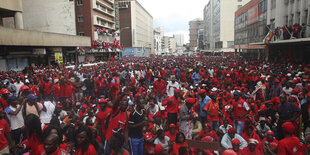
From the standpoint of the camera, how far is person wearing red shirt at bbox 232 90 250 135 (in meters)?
6.38

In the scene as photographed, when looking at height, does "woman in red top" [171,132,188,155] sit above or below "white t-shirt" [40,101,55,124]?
below

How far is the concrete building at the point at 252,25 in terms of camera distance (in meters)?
32.9

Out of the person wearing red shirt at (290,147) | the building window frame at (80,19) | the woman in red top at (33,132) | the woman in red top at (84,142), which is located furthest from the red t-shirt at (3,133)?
the building window frame at (80,19)

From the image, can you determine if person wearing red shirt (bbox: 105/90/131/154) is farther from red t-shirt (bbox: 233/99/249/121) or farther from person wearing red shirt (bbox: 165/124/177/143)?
red t-shirt (bbox: 233/99/249/121)

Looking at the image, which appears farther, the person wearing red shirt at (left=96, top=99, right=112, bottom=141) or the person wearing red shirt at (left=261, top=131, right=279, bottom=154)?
the person wearing red shirt at (left=96, top=99, right=112, bottom=141)

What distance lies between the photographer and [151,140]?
205 inches

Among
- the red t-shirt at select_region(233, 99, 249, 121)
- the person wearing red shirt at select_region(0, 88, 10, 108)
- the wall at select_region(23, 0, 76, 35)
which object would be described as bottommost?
the red t-shirt at select_region(233, 99, 249, 121)

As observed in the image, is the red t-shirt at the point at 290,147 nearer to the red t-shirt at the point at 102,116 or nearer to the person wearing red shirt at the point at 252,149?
the person wearing red shirt at the point at 252,149

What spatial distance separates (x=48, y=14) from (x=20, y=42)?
18.4m

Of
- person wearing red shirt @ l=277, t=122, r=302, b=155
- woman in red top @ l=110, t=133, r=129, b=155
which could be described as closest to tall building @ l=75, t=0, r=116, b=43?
woman in red top @ l=110, t=133, r=129, b=155

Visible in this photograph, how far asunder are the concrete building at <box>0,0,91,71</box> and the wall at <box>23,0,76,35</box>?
7776 millimetres

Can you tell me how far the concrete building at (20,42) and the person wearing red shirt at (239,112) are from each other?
16740 mm

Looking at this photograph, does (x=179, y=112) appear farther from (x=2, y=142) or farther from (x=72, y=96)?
(x=72, y=96)

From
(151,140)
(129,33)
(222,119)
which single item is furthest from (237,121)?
(129,33)
